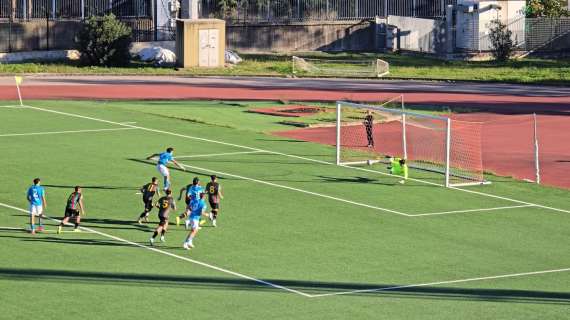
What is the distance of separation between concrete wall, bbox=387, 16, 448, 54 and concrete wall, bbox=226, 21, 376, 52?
2.47 m

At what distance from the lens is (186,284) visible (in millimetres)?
27766

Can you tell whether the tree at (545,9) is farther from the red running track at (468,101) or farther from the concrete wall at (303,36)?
the red running track at (468,101)

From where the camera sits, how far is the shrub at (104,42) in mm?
81500

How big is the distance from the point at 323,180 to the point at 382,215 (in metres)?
6.17

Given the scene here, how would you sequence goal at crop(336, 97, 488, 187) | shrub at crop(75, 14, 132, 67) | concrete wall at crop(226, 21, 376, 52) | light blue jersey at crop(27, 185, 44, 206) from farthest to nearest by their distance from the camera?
1. concrete wall at crop(226, 21, 376, 52)
2. shrub at crop(75, 14, 132, 67)
3. goal at crop(336, 97, 488, 187)
4. light blue jersey at crop(27, 185, 44, 206)

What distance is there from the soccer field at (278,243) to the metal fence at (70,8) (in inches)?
1536

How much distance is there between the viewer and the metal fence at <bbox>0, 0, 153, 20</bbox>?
8862 cm

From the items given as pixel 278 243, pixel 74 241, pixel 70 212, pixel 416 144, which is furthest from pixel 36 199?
pixel 416 144

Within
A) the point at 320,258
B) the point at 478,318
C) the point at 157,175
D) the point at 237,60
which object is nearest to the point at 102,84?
the point at 237,60

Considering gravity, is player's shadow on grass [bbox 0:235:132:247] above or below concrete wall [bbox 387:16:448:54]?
below

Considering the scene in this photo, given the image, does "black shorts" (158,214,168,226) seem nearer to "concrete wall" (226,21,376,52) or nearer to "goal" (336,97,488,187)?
"goal" (336,97,488,187)

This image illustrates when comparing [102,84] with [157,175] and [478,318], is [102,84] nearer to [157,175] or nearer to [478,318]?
[157,175]

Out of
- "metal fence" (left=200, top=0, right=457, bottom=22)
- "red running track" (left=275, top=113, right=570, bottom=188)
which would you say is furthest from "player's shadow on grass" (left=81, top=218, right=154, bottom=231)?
"metal fence" (left=200, top=0, right=457, bottom=22)

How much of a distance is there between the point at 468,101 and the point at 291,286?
4267cm
